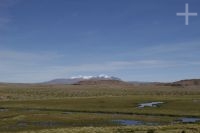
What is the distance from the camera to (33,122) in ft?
172

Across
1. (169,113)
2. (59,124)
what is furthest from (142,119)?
(59,124)

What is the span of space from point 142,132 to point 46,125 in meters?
17.8

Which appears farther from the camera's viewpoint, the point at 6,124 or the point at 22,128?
the point at 6,124

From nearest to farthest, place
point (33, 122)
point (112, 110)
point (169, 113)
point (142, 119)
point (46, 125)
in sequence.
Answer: point (46, 125) → point (33, 122) → point (142, 119) → point (169, 113) → point (112, 110)

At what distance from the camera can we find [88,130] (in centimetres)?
3866

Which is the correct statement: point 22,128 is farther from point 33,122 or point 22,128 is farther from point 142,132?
point 142,132

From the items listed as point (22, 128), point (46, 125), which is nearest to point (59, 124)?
point (46, 125)

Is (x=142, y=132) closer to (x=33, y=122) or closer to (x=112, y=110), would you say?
(x=33, y=122)

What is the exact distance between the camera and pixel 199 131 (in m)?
35.0

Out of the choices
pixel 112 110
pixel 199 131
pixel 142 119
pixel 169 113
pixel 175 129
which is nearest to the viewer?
pixel 199 131

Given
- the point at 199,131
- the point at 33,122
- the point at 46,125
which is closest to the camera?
the point at 199,131

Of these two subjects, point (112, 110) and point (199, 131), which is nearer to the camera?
point (199, 131)

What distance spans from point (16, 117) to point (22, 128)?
40.8 ft

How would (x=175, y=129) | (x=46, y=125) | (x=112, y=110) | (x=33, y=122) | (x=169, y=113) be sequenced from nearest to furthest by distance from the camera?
(x=175, y=129)
(x=46, y=125)
(x=33, y=122)
(x=169, y=113)
(x=112, y=110)
